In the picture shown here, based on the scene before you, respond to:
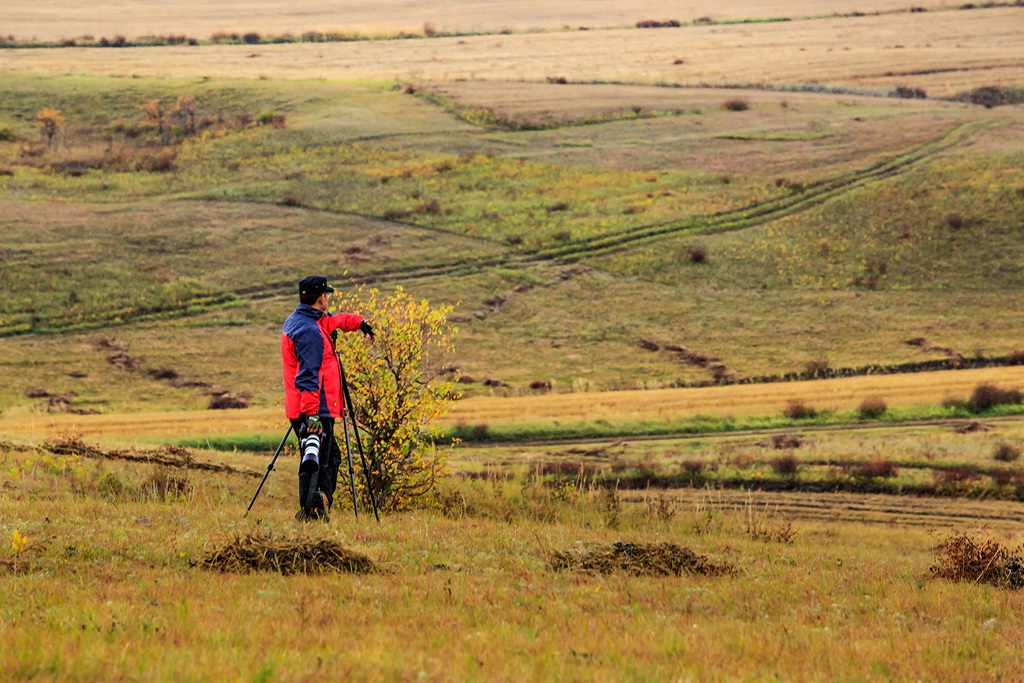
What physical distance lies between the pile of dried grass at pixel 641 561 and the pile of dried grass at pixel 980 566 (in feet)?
10.1

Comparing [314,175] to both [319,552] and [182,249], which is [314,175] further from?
[319,552]

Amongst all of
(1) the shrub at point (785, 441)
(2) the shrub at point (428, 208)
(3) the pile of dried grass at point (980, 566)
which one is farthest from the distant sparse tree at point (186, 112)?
(3) the pile of dried grass at point (980, 566)

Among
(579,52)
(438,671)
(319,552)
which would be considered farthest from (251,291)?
(579,52)

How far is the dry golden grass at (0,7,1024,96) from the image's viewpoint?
124 metres

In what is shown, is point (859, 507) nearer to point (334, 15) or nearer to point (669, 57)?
point (669, 57)

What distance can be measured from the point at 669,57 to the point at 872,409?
359 feet

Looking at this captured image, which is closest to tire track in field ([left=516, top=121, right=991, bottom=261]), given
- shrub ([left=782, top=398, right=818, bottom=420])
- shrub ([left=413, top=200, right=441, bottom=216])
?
shrub ([left=413, top=200, right=441, bottom=216])

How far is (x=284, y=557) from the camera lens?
11.1 m

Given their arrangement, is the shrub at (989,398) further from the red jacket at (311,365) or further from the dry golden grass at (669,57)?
the dry golden grass at (669,57)

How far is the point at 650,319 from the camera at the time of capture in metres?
58.7

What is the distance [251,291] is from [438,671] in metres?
56.5

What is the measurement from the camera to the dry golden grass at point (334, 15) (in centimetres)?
16775

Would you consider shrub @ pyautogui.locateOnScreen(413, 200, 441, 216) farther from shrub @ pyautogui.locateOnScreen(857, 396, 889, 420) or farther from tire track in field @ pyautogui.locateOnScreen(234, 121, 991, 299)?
shrub @ pyautogui.locateOnScreen(857, 396, 889, 420)

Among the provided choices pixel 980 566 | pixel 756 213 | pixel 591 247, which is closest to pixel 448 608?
pixel 980 566
